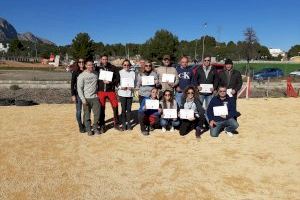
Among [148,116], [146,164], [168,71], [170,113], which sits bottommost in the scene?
[146,164]

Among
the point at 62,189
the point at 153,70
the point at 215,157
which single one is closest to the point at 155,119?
the point at 153,70

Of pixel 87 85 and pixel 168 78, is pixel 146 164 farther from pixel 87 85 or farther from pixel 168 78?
pixel 168 78

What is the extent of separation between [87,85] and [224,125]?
3476 millimetres

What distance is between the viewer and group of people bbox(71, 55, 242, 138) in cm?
880

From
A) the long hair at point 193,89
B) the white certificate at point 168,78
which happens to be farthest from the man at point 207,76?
the white certificate at point 168,78

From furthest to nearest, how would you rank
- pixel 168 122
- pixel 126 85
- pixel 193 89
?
1. pixel 168 122
2. pixel 126 85
3. pixel 193 89

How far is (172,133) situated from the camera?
9.20 meters

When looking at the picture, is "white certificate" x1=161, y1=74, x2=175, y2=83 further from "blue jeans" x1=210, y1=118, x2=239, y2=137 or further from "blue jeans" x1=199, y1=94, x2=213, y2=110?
"blue jeans" x1=210, y1=118, x2=239, y2=137

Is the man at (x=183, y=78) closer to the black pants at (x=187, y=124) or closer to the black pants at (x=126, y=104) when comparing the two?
the black pants at (x=187, y=124)

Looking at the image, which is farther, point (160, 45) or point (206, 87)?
point (160, 45)

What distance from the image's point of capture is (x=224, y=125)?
9.13 metres

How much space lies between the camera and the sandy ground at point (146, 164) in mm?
5852

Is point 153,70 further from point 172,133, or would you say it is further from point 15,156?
point 15,156

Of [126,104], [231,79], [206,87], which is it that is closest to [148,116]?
[126,104]
